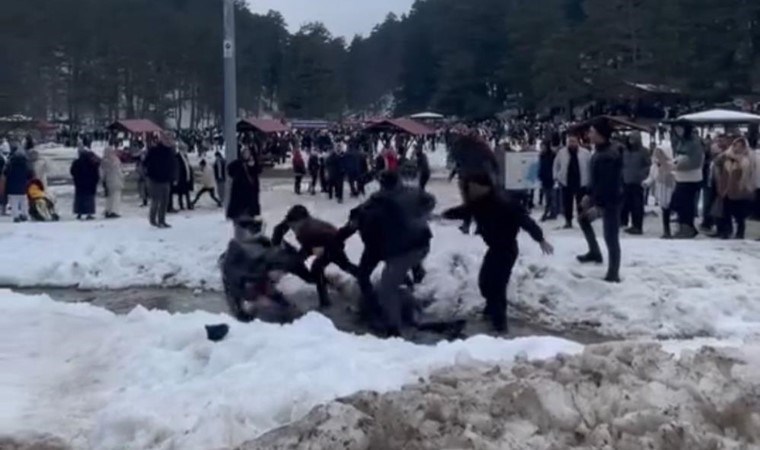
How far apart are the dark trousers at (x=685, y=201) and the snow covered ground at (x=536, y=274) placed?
→ 1454 mm

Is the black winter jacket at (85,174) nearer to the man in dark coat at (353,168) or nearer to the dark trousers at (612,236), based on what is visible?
the man in dark coat at (353,168)

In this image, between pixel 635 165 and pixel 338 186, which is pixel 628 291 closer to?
pixel 635 165

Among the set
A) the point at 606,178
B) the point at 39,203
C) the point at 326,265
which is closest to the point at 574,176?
the point at 606,178

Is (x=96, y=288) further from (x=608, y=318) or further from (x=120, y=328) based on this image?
(x=608, y=318)

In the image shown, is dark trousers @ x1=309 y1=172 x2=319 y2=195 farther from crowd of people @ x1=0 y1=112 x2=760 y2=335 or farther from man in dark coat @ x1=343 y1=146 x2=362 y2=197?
man in dark coat @ x1=343 y1=146 x2=362 y2=197

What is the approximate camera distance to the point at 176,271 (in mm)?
15039

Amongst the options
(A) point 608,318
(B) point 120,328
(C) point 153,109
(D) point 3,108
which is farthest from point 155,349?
(C) point 153,109

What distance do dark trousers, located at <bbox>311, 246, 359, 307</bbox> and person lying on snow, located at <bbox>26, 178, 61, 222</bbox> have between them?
11.4m

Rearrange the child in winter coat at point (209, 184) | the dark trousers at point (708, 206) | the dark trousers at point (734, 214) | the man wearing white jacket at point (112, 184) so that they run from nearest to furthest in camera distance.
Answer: the dark trousers at point (734, 214) → the dark trousers at point (708, 206) → the man wearing white jacket at point (112, 184) → the child in winter coat at point (209, 184)

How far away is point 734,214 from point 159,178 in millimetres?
8412

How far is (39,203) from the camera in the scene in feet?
75.9

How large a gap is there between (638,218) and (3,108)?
5118cm

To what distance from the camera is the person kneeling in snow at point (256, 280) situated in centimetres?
1095

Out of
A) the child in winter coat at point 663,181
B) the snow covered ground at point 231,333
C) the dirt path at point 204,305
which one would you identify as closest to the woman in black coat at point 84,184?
the snow covered ground at point 231,333
